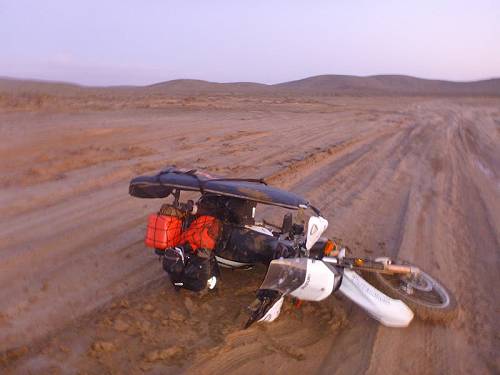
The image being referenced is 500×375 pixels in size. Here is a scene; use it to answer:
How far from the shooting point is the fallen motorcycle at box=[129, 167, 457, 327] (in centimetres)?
417

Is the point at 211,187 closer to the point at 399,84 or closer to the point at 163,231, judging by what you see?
the point at 163,231

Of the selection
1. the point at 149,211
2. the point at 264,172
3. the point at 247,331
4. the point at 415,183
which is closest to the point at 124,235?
the point at 149,211

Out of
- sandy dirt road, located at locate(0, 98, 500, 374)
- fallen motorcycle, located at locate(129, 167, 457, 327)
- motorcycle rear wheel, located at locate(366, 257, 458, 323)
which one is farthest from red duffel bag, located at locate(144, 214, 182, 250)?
motorcycle rear wheel, located at locate(366, 257, 458, 323)

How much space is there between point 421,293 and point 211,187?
106 inches

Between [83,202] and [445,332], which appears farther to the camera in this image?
[83,202]

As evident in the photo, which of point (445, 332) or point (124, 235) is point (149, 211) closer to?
point (124, 235)

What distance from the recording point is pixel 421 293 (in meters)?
5.30

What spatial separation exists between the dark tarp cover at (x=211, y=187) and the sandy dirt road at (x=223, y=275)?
114 centimetres

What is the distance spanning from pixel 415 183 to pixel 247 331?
8.11m

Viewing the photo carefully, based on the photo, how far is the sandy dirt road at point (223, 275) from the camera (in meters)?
4.15

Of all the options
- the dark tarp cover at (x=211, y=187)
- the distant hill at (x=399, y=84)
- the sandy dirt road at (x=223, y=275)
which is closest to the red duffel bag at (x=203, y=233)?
the dark tarp cover at (x=211, y=187)

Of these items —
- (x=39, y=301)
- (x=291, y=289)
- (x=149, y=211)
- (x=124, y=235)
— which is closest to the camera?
(x=291, y=289)

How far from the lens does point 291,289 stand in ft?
13.5

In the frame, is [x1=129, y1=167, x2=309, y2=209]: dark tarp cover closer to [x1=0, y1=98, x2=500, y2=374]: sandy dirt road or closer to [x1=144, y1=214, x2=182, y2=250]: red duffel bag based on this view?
[x1=144, y1=214, x2=182, y2=250]: red duffel bag
